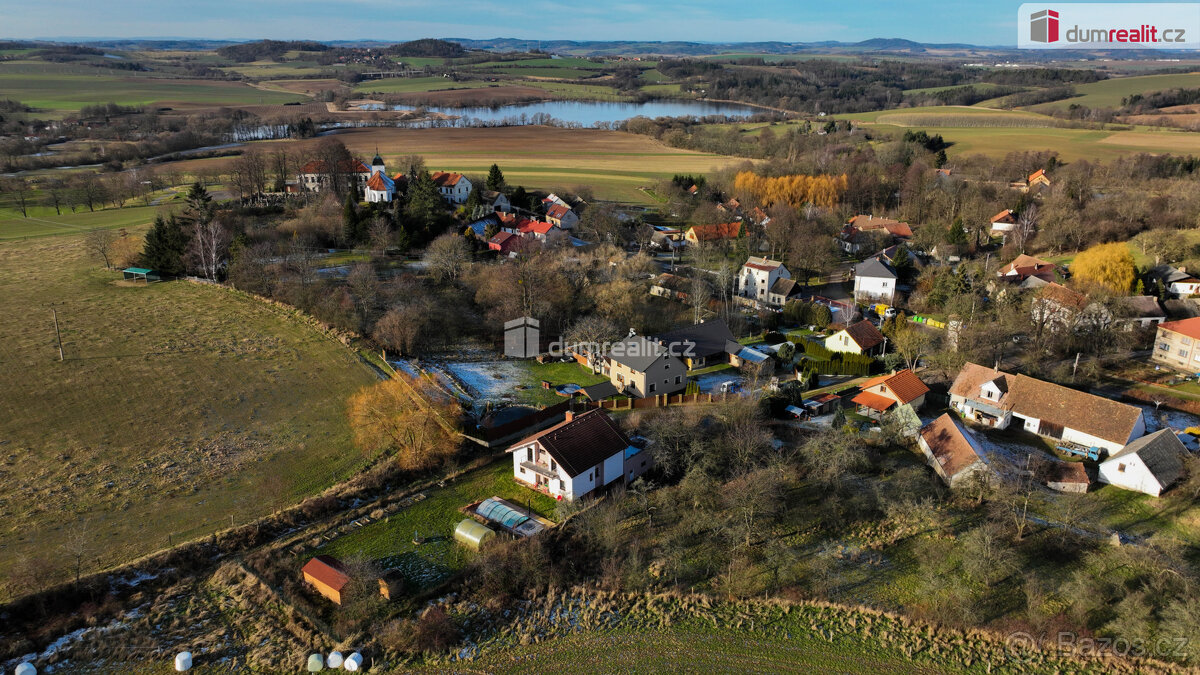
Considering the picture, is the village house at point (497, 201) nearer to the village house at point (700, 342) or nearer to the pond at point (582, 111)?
the village house at point (700, 342)

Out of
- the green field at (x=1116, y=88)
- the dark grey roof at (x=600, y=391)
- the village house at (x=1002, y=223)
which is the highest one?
the green field at (x=1116, y=88)

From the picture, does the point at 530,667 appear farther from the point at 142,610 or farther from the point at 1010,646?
the point at 1010,646

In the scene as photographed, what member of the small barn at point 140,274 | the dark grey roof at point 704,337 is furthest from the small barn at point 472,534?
the small barn at point 140,274

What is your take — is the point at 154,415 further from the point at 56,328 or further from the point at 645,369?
the point at 645,369

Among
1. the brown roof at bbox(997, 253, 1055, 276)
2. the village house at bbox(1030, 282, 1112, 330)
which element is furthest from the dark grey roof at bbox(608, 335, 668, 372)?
the brown roof at bbox(997, 253, 1055, 276)

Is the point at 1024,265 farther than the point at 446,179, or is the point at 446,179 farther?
the point at 446,179

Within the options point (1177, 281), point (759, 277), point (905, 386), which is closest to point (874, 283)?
point (759, 277)
